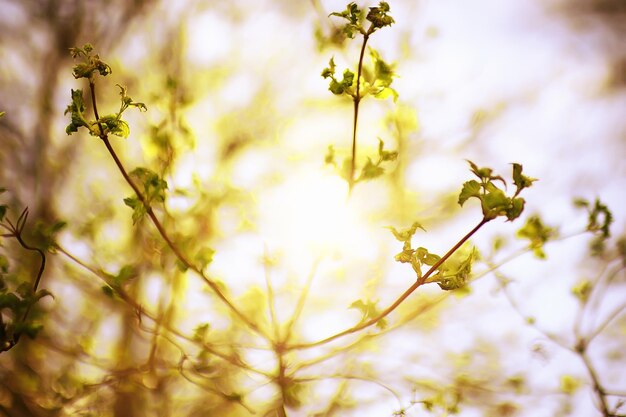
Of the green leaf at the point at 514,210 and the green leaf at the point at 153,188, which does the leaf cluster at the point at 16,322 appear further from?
the green leaf at the point at 514,210

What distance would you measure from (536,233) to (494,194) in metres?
0.96

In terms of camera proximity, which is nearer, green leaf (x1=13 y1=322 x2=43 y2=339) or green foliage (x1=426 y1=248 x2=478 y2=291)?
green leaf (x1=13 y1=322 x2=43 y2=339)

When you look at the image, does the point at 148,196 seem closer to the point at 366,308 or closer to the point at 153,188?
the point at 153,188

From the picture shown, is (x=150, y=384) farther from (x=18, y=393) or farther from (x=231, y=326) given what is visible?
(x=231, y=326)

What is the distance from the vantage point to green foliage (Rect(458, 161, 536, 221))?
120 cm

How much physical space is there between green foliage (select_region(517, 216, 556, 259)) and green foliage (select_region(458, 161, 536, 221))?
835 millimetres

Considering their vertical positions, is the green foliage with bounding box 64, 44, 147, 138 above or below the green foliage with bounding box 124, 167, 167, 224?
above

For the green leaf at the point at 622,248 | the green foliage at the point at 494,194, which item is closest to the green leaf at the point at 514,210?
the green foliage at the point at 494,194

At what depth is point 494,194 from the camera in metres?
1.22

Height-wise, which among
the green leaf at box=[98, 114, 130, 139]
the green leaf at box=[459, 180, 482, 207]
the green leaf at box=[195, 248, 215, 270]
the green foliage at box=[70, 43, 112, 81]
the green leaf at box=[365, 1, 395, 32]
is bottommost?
the green leaf at box=[459, 180, 482, 207]

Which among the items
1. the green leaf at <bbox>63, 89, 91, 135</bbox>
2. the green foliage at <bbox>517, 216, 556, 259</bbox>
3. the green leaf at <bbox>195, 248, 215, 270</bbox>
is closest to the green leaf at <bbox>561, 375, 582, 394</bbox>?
the green foliage at <bbox>517, 216, 556, 259</bbox>

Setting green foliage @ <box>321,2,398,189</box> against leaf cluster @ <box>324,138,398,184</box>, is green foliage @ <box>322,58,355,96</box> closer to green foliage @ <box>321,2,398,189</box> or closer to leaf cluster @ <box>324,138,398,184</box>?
green foliage @ <box>321,2,398,189</box>

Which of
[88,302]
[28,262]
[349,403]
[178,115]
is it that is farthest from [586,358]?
[88,302]

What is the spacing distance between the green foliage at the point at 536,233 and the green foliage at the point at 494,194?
835 millimetres
